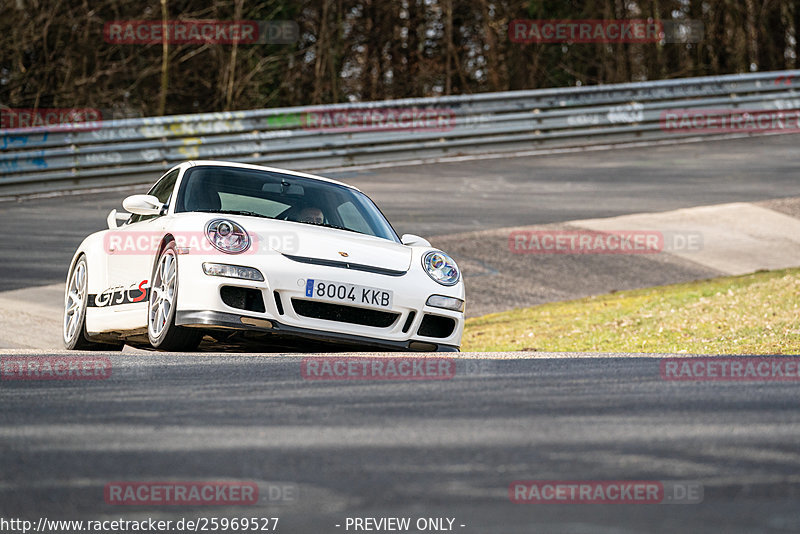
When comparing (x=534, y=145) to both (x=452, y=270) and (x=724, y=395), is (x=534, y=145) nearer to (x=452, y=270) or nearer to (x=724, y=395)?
(x=452, y=270)

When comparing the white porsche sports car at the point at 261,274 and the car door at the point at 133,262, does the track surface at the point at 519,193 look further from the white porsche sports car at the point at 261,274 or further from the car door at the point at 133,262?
the white porsche sports car at the point at 261,274

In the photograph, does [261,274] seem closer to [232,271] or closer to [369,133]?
[232,271]

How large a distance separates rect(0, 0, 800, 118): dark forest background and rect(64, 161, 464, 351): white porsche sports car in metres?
16.3

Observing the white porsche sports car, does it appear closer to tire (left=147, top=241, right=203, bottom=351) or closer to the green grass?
tire (left=147, top=241, right=203, bottom=351)

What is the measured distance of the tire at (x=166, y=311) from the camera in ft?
22.7

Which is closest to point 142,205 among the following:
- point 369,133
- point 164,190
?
point 164,190

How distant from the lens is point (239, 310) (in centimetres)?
677

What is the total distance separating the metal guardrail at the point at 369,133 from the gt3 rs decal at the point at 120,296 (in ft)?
33.3

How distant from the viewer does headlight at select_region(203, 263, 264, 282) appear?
6.77m

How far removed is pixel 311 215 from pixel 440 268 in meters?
1.06

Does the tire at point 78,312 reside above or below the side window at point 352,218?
below

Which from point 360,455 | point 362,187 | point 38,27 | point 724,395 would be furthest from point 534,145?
point 360,455

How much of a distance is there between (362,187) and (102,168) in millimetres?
4186

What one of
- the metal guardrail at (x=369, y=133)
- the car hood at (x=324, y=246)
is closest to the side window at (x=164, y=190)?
the car hood at (x=324, y=246)
